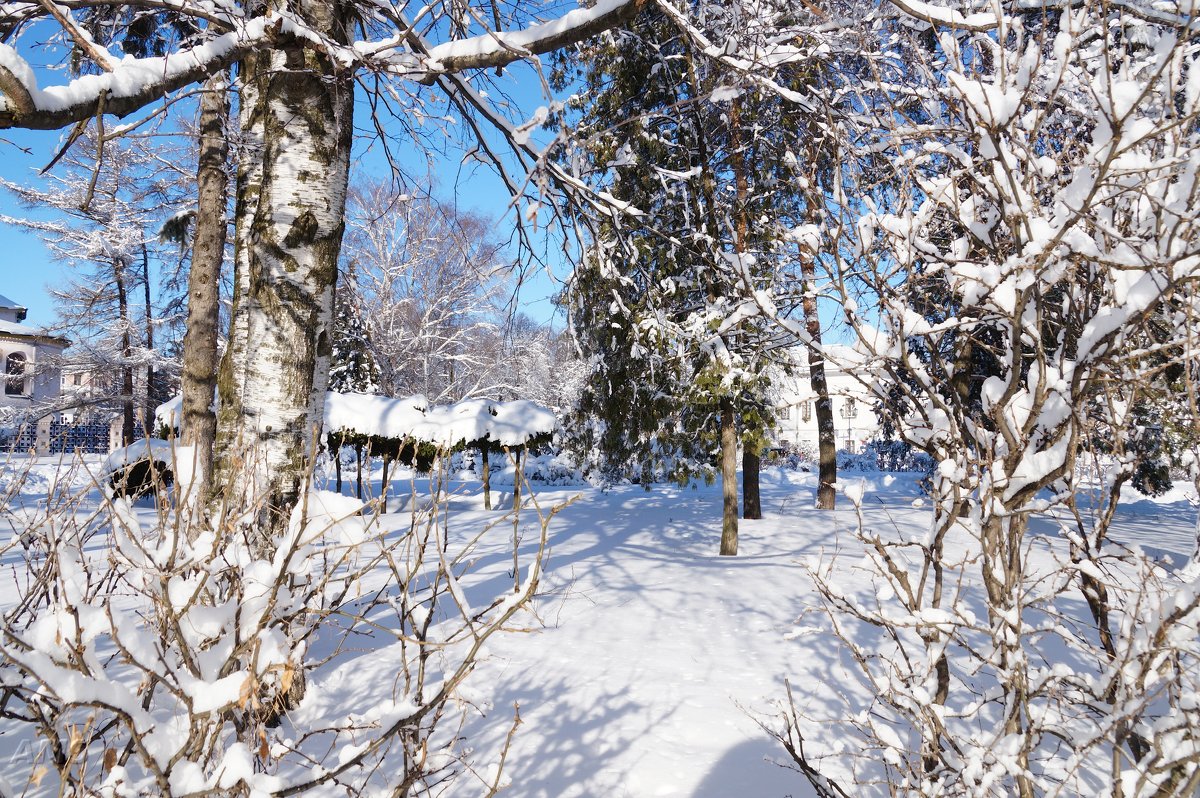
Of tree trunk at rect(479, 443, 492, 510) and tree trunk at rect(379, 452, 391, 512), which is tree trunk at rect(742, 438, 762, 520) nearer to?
tree trunk at rect(479, 443, 492, 510)

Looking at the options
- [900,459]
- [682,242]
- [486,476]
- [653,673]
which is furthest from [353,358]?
[486,476]

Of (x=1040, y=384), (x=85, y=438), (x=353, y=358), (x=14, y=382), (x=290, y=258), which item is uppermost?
(x=353, y=358)

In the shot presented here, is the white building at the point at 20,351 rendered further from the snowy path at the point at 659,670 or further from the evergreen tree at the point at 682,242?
the snowy path at the point at 659,670

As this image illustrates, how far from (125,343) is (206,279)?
1378cm

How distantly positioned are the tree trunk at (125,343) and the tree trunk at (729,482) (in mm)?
16006

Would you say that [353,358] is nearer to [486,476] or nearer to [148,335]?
[148,335]

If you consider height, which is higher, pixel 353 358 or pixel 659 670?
pixel 353 358

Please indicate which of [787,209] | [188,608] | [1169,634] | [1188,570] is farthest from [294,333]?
[787,209]

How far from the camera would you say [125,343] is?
1789cm

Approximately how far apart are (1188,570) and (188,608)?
2.88 metres

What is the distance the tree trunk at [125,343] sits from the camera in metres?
17.4

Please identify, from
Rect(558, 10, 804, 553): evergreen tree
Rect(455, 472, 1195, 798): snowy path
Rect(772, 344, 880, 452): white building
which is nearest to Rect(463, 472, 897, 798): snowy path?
Rect(455, 472, 1195, 798): snowy path

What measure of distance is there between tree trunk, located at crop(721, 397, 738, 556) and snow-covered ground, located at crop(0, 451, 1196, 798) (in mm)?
299

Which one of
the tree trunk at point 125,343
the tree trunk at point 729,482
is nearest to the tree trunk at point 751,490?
the tree trunk at point 729,482
